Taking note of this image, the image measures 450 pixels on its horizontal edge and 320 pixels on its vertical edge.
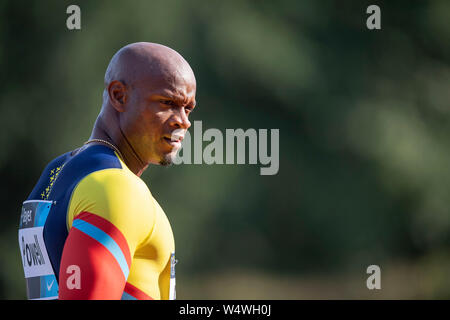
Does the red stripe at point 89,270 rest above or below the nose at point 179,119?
below

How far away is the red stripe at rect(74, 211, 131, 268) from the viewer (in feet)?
6.17

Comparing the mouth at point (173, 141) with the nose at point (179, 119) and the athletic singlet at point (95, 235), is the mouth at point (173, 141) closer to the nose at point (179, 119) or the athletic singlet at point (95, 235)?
the nose at point (179, 119)

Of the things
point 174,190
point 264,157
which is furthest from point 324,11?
point 174,190

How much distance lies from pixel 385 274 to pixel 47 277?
9788mm

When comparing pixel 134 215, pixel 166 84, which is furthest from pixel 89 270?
pixel 166 84

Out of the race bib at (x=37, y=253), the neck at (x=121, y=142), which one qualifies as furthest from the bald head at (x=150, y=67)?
the race bib at (x=37, y=253)

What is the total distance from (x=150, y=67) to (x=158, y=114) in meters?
0.16

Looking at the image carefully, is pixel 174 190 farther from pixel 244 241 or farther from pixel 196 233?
pixel 244 241

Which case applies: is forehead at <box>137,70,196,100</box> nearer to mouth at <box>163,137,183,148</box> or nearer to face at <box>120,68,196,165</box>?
face at <box>120,68,196,165</box>

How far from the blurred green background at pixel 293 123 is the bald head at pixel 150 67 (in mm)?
7479

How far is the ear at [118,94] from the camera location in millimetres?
2330

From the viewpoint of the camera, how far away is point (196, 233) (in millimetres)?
10828

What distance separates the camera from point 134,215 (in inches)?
76.3
